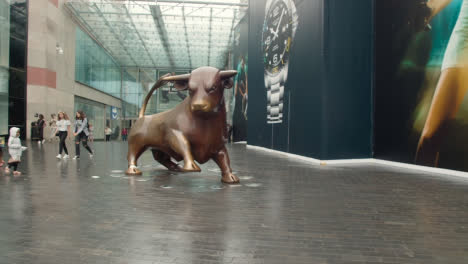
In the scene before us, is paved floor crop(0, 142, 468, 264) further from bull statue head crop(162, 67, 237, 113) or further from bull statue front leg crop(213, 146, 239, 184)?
Result: bull statue head crop(162, 67, 237, 113)

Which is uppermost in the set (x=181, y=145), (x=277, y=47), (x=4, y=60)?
(x=4, y=60)

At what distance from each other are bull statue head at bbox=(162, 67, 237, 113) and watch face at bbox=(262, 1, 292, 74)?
693 cm

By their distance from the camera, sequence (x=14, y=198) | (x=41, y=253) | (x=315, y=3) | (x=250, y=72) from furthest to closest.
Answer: (x=250, y=72) → (x=315, y=3) → (x=14, y=198) → (x=41, y=253)

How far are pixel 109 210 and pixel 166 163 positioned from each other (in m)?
3.31

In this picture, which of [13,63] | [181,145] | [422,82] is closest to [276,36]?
[422,82]

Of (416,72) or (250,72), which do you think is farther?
(250,72)

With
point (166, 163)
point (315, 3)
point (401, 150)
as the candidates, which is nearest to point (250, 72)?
point (315, 3)

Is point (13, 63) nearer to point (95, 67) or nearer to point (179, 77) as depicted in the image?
point (95, 67)

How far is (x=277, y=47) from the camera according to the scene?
41.7 feet

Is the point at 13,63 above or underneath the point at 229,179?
above

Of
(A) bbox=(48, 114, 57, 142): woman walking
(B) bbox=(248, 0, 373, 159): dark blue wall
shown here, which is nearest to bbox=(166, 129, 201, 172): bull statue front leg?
(B) bbox=(248, 0, 373, 159): dark blue wall

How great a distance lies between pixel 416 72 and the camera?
26.9 ft

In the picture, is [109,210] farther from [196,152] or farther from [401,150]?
[401,150]

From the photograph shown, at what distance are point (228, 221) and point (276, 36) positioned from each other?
419 inches
